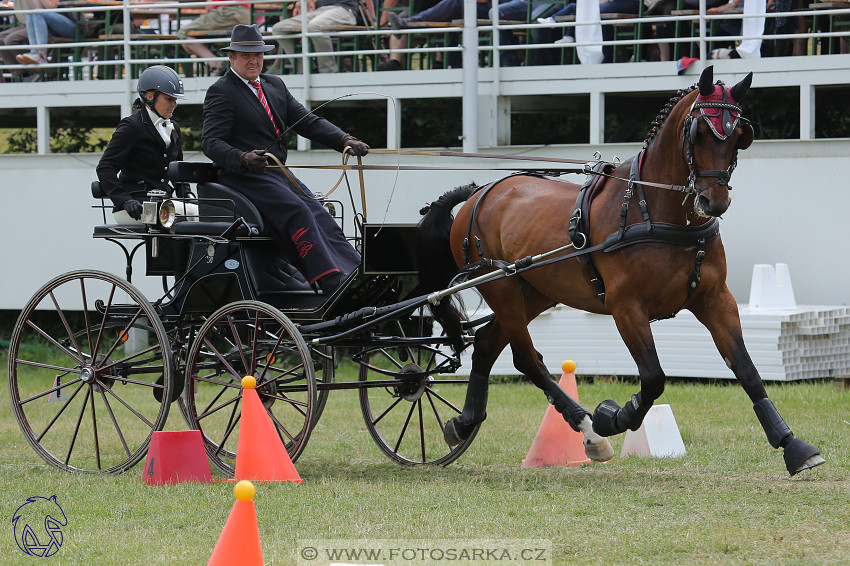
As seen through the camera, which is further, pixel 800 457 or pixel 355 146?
pixel 355 146

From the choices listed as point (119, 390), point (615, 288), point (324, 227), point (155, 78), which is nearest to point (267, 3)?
point (119, 390)

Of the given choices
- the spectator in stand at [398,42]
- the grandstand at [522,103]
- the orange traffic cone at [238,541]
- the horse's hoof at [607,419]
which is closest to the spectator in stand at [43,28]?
the grandstand at [522,103]

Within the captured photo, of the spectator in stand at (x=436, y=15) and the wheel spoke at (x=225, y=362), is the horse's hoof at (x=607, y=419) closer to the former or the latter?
the wheel spoke at (x=225, y=362)

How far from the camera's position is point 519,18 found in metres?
13.7

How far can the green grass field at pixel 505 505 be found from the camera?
17.5 feet

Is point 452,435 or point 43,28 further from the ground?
point 43,28

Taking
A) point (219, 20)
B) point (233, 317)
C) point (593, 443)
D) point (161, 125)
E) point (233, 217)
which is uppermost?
point (219, 20)

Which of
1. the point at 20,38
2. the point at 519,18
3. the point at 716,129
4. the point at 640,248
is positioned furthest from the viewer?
the point at 20,38

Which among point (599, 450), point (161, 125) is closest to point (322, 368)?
point (161, 125)

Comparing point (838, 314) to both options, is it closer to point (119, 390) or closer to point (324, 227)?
point (324, 227)

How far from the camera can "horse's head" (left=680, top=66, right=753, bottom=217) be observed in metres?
6.18

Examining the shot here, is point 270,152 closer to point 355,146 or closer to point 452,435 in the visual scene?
point 355,146

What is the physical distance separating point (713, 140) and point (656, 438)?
8.00 feet

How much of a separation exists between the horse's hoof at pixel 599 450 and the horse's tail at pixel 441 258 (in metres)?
1.11
